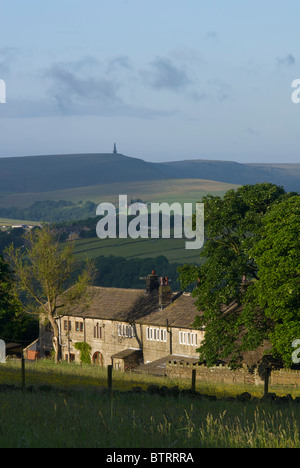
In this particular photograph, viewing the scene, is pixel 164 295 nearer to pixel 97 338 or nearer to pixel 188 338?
pixel 188 338

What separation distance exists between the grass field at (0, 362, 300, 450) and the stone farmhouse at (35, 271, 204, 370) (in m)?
48.9

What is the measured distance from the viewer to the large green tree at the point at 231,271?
163 ft

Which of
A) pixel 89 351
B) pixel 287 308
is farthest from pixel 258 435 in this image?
pixel 89 351

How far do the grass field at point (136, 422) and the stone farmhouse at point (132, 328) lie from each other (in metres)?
48.9

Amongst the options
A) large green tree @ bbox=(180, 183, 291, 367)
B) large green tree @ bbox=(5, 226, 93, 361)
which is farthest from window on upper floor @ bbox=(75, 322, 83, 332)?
large green tree @ bbox=(180, 183, 291, 367)

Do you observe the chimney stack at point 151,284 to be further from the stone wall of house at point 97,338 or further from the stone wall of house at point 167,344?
the stone wall of house at point 167,344

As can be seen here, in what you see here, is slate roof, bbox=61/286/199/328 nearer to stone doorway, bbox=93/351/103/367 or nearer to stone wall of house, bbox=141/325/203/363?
stone wall of house, bbox=141/325/203/363

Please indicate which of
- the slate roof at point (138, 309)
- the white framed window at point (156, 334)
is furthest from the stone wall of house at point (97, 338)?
the white framed window at point (156, 334)

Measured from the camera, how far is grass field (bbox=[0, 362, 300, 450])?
674 inches

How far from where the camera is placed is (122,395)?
27891mm

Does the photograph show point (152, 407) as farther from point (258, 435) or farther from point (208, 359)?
point (208, 359)

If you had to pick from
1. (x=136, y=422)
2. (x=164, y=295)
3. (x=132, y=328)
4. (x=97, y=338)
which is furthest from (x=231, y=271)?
(x=97, y=338)

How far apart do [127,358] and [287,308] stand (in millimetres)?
37379

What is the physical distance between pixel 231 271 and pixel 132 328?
34925 millimetres
